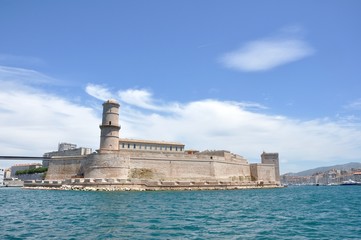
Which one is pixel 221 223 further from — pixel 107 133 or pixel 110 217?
pixel 107 133

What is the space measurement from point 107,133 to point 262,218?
24.7 metres

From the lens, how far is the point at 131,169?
3547 centimetres

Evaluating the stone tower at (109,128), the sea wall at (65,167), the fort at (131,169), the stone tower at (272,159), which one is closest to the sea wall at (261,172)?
the fort at (131,169)

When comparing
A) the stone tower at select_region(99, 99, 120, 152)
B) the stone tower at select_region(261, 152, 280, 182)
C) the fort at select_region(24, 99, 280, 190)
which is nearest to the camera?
the fort at select_region(24, 99, 280, 190)

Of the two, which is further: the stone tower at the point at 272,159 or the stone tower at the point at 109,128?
the stone tower at the point at 272,159

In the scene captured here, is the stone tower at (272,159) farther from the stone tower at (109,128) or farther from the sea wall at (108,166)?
the stone tower at (109,128)

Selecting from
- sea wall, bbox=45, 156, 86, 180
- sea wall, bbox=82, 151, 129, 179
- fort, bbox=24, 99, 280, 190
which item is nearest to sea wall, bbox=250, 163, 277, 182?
fort, bbox=24, 99, 280, 190

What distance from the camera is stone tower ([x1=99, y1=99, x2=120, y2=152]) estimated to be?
35.5 meters

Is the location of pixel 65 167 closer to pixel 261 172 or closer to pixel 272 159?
pixel 261 172

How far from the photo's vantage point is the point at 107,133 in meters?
35.6

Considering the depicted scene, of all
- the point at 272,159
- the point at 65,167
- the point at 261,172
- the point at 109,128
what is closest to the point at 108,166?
the point at 109,128

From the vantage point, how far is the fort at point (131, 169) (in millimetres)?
33000

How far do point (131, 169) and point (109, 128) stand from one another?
4995 millimetres

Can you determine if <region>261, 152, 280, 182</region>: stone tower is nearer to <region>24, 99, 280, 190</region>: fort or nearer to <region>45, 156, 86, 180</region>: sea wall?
<region>24, 99, 280, 190</region>: fort
